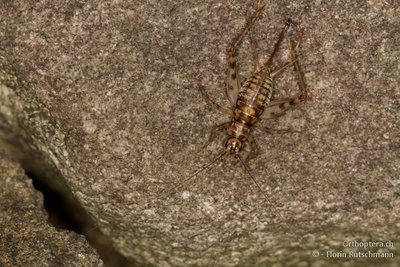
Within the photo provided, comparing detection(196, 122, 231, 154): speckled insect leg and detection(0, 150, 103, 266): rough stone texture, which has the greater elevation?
detection(196, 122, 231, 154): speckled insect leg

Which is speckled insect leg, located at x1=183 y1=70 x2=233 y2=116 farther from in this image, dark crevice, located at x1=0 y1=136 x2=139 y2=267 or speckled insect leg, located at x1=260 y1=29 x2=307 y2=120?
dark crevice, located at x1=0 y1=136 x2=139 y2=267

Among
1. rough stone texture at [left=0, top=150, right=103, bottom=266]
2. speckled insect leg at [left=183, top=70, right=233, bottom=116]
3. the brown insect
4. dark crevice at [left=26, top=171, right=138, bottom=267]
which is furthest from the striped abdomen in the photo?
dark crevice at [left=26, top=171, right=138, bottom=267]

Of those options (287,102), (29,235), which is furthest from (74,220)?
(287,102)

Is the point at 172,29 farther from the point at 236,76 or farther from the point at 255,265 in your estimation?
the point at 255,265

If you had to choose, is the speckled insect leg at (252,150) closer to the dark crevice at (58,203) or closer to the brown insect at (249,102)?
the brown insect at (249,102)

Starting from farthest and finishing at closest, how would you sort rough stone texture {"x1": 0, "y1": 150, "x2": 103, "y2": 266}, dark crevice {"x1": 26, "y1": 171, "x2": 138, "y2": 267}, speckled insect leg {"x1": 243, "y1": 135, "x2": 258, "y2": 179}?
dark crevice {"x1": 26, "y1": 171, "x2": 138, "y2": 267}
speckled insect leg {"x1": 243, "y1": 135, "x2": 258, "y2": 179}
rough stone texture {"x1": 0, "y1": 150, "x2": 103, "y2": 266}

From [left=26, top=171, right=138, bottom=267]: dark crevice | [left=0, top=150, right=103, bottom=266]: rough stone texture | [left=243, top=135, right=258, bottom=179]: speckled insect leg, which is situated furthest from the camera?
[left=26, top=171, right=138, bottom=267]: dark crevice

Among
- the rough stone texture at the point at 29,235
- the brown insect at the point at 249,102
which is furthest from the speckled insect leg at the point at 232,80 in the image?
the rough stone texture at the point at 29,235
